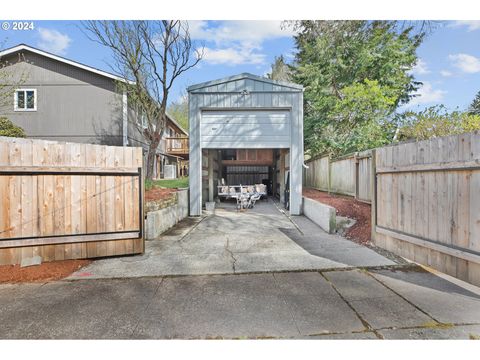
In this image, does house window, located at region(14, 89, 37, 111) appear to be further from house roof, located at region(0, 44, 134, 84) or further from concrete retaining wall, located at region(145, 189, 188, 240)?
concrete retaining wall, located at region(145, 189, 188, 240)

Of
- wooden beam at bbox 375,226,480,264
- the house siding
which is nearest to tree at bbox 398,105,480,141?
wooden beam at bbox 375,226,480,264

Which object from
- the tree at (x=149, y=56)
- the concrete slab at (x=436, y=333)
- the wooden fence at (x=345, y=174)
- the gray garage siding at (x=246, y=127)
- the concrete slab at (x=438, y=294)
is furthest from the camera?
the tree at (x=149, y=56)

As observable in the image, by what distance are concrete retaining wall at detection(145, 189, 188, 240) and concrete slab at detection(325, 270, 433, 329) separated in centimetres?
368

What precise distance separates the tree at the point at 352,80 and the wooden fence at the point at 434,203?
6.81 meters

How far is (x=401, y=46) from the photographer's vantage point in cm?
1112

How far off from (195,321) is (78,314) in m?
1.14

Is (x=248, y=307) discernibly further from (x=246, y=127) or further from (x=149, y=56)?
(x=149, y=56)

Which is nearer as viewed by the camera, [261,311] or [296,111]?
[261,311]

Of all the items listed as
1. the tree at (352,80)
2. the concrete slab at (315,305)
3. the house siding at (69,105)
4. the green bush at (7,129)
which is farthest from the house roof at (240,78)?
the green bush at (7,129)

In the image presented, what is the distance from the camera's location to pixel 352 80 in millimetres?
12320

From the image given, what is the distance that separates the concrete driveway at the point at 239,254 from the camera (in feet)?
11.3

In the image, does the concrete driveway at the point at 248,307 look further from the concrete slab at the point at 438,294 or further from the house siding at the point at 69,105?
the house siding at the point at 69,105

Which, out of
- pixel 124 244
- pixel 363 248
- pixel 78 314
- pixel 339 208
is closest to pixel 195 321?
pixel 78 314
